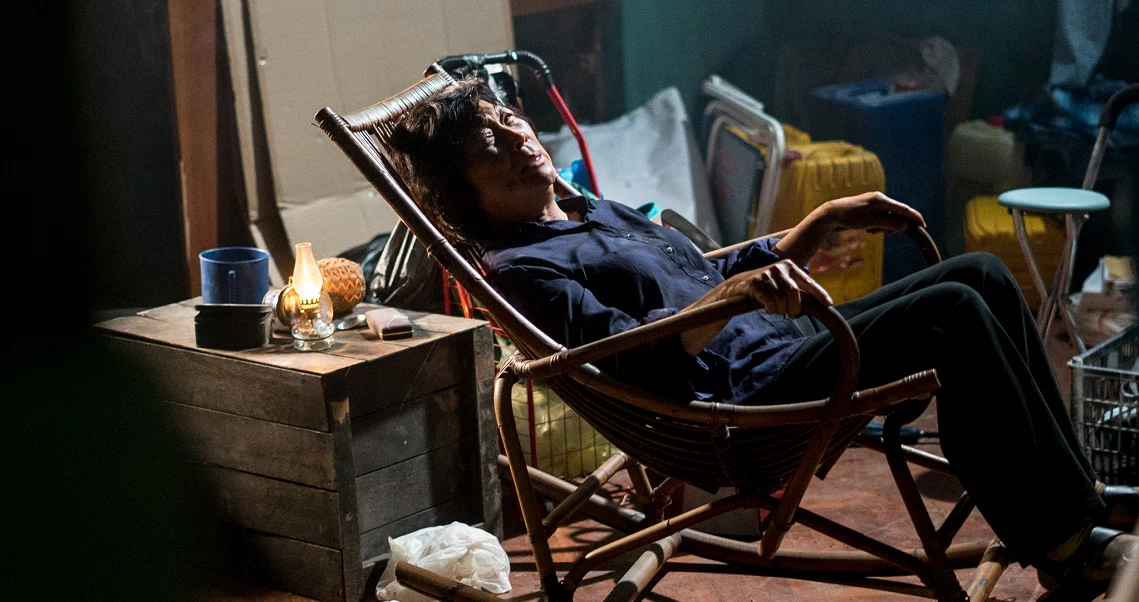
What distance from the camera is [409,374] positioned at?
2.46 metres

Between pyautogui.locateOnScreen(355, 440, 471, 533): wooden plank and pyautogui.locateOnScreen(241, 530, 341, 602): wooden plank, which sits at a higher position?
pyautogui.locateOnScreen(355, 440, 471, 533): wooden plank

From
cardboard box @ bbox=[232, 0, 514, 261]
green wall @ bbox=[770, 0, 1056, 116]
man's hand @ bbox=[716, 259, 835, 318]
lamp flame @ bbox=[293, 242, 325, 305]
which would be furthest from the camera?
green wall @ bbox=[770, 0, 1056, 116]

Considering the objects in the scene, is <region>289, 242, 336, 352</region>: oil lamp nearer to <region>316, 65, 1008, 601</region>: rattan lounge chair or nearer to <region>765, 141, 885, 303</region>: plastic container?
<region>316, 65, 1008, 601</region>: rattan lounge chair

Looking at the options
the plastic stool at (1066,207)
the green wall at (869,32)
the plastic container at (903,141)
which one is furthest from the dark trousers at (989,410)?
the green wall at (869,32)

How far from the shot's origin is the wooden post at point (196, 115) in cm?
337

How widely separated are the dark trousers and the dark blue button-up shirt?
20cm

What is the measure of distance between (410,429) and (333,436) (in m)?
0.23

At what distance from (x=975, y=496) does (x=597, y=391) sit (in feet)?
2.16

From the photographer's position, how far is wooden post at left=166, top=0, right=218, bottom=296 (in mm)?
3365

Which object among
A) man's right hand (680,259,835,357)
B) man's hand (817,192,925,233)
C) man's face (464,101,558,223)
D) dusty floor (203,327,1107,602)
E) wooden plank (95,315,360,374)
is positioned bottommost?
dusty floor (203,327,1107,602)

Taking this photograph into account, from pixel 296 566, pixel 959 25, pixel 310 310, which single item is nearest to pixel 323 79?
pixel 310 310

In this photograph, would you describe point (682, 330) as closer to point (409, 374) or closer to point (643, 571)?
point (643, 571)

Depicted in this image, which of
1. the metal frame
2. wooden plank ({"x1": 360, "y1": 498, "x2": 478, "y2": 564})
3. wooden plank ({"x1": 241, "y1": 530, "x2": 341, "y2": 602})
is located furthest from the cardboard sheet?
wooden plank ({"x1": 241, "y1": 530, "x2": 341, "y2": 602})

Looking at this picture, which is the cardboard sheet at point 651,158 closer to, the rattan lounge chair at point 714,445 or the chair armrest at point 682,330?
the rattan lounge chair at point 714,445
